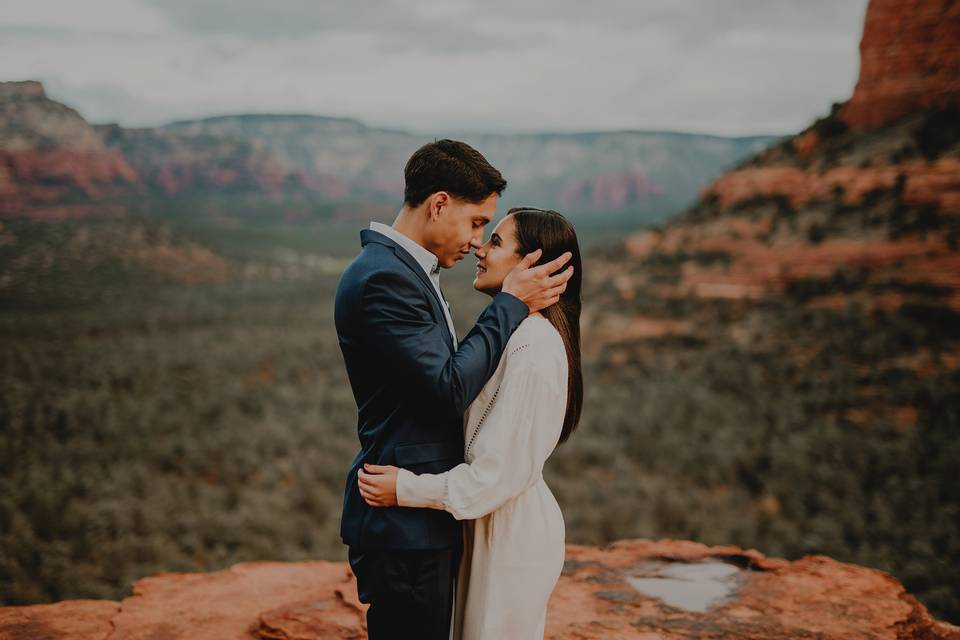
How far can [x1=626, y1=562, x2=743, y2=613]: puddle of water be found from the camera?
11.3ft

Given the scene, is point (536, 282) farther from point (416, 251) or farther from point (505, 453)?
point (505, 453)

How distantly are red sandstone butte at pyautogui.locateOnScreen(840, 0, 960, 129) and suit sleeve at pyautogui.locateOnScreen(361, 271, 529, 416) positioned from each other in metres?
21.5

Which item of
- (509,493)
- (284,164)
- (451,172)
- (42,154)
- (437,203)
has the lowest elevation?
(509,493)

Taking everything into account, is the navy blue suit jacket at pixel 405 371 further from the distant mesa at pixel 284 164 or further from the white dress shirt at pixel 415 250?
the distant mesa at pixel 284 164

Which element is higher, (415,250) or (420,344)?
(415,250)

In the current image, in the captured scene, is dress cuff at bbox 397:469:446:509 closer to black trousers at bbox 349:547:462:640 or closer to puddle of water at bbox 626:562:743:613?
black trousers at bbox 349:547:462:640

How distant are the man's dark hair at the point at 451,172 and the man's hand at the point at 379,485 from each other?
2.98 feet

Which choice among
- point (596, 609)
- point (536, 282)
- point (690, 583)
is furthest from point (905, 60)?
point (536, 282)

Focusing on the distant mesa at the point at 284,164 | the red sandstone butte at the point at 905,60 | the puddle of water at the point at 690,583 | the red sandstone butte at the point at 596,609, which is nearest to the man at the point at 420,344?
the red sandstone butte at the point at 596,609

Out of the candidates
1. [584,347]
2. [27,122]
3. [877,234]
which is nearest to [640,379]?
[584,347]

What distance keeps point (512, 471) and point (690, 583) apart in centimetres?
230

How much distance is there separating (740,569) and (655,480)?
5.87 meters

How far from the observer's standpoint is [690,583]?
12.1 ft

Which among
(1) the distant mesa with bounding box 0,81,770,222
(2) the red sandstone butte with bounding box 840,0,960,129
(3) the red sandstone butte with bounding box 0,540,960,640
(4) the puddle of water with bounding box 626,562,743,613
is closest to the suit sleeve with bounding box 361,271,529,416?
(3) the red sandstone butte with bounding box 0,540,960,640
